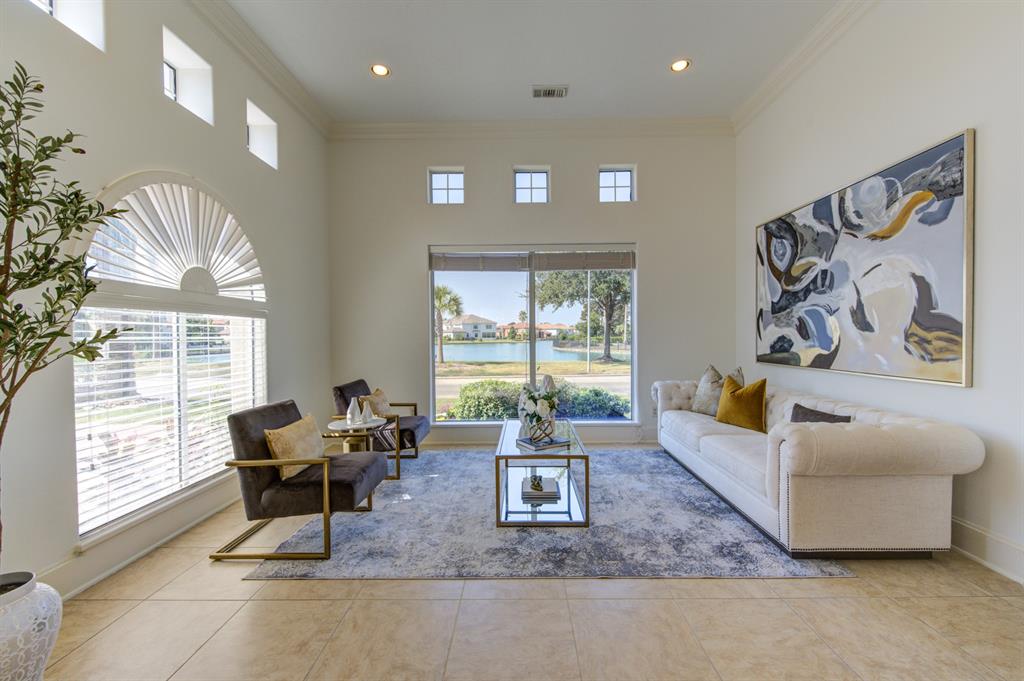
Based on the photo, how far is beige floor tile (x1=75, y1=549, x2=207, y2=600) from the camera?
2279mm

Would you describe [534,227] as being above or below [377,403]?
above

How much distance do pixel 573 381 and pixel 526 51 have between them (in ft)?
11.8

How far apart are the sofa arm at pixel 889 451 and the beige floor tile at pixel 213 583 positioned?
126 inches

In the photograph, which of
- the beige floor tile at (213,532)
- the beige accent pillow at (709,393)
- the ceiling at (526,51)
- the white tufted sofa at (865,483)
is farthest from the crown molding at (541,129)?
the beige floor tile at (213,532)

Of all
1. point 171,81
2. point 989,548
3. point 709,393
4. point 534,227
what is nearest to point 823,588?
point 989,548

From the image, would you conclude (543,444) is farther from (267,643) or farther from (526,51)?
(526,51)

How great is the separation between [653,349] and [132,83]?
515cm

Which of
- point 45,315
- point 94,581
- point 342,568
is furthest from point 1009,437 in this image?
point 94,581

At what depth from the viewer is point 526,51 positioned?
12.4 ft

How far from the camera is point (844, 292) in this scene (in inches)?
133

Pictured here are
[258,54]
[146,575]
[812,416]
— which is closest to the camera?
[146,575]

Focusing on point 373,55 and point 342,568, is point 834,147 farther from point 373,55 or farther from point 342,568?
point 342,568

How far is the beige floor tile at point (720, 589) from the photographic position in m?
2.22

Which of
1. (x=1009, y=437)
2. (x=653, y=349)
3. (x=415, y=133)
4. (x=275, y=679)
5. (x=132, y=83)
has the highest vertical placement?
(x=415, y=133)
